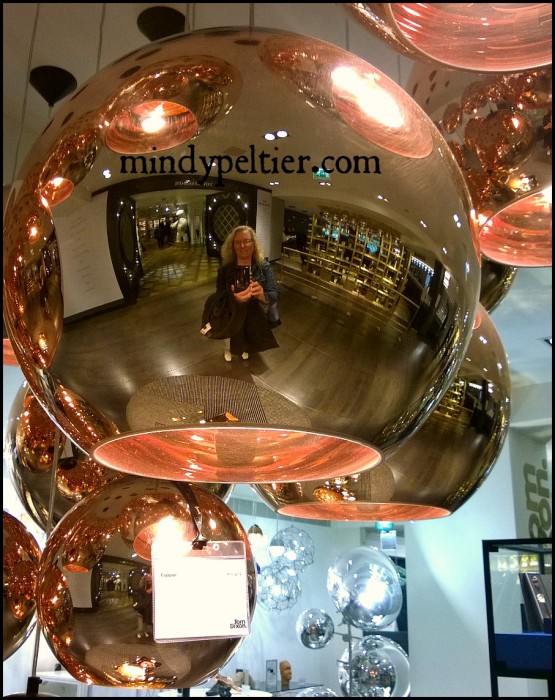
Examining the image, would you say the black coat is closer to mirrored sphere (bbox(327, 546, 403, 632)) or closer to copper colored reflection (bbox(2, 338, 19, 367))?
copper colored reflection (bbox(2, 338, 19, 367))

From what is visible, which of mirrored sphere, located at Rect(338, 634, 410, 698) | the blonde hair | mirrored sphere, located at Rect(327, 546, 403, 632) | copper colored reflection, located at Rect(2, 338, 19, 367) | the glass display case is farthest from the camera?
mirrored sphere, located at Rect(338, 634, 410, 698)

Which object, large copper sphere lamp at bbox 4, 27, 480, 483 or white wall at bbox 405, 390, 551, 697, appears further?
white wall at bbox 405, 390, 551, 697

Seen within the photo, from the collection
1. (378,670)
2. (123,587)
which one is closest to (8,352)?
(123,587)

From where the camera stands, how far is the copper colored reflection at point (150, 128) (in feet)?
1.44

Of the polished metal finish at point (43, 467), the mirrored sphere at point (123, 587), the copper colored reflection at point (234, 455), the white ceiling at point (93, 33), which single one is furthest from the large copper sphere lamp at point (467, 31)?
the white ceiling at point (93, 33)

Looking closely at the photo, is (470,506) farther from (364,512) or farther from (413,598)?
(364,512)

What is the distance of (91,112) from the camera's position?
490 mm

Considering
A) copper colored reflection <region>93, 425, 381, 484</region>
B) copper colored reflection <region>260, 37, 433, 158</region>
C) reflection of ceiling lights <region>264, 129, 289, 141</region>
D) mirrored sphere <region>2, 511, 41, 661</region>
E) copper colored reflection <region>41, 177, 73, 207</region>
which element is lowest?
mirrored sphere <region>2, 511, 41, 661</region>

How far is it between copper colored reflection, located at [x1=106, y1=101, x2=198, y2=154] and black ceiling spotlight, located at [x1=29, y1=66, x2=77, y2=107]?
7.51 feet

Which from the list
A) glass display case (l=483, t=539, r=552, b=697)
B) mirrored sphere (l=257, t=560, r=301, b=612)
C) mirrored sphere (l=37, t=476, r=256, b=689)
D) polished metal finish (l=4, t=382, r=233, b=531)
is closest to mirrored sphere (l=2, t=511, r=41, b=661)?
polished metal finish (l=4, t=382, r=233, b=531)

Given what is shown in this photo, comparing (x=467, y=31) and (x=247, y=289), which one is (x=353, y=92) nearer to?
(x=247, y=289)

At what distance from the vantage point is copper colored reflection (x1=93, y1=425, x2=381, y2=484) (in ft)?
1.98

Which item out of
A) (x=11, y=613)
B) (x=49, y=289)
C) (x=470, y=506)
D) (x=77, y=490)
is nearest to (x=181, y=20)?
(x=77, y=490)

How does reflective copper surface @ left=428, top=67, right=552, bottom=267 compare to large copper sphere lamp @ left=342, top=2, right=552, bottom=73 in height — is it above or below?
below
